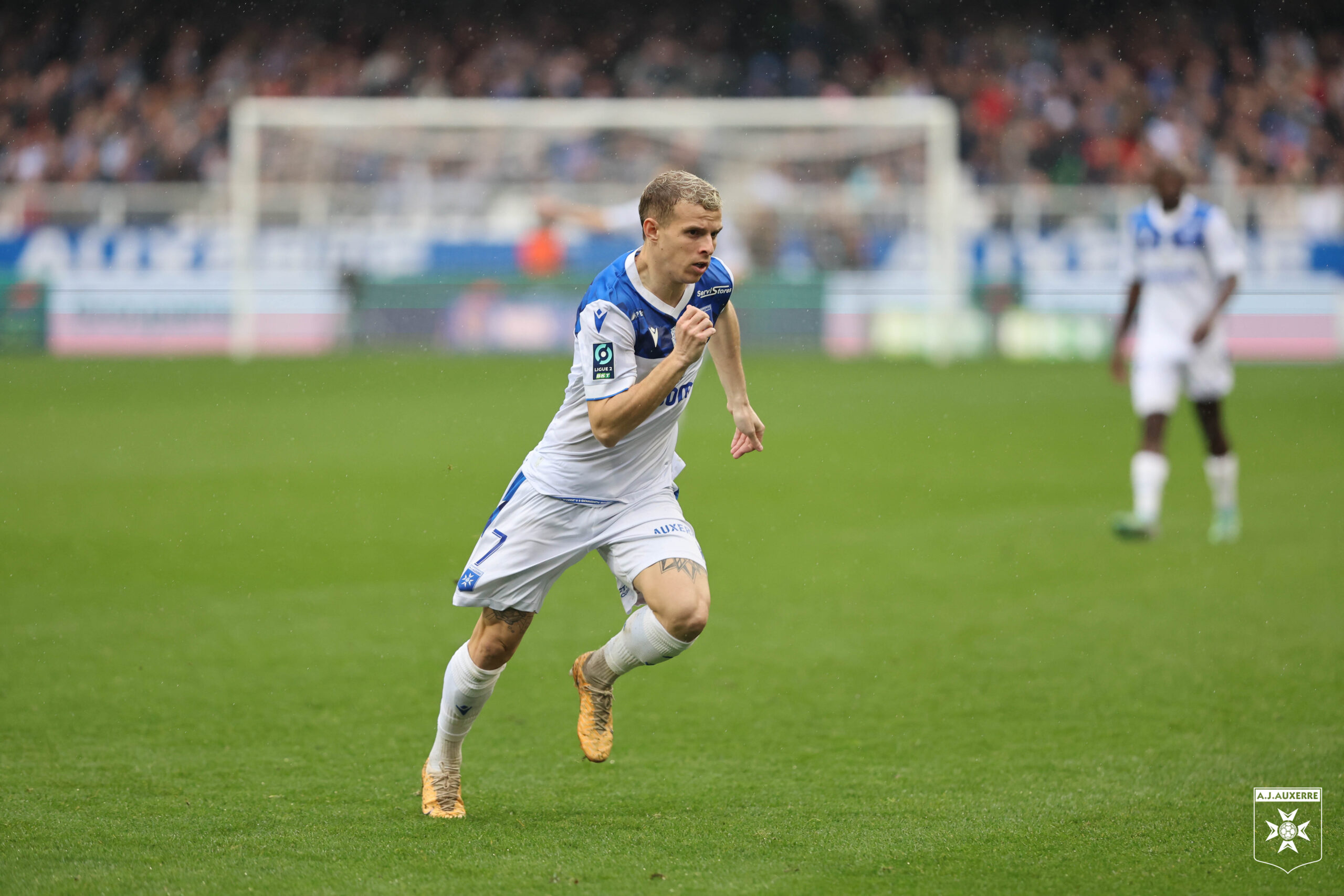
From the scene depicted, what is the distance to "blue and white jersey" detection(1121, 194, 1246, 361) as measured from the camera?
920 centimetres

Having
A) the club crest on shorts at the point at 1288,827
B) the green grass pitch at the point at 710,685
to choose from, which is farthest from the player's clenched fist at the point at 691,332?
the club crest on shorts at the point at 1288,827

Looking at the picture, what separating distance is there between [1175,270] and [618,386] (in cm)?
628

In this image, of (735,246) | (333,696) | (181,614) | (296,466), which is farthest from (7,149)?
(333,696)

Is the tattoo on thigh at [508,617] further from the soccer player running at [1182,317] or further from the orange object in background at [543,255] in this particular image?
the orange object in background at [543,255]

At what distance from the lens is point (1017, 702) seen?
223 inches

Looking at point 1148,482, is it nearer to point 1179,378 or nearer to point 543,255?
point 1179,378

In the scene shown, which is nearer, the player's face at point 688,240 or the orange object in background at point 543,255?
the player's face at point 688,240

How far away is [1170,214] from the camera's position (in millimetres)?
9242

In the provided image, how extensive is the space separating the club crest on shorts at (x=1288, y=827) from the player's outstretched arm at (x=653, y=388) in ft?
6.67

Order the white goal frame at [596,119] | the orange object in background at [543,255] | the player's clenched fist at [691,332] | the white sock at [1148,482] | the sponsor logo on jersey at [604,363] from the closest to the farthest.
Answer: the player's clenched fist at [691,332] → the sponsor logo on jersey at [604,363] → the white sock at [1148,482] → the orange object in background at [543,255] → the white goal frame at [596,119]

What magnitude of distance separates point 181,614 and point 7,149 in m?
23.5

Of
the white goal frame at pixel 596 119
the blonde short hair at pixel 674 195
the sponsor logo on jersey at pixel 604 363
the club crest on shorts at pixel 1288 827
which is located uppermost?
the white goal frame at pixel 596 119

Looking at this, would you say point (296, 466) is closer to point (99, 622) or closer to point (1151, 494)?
point (99, 622)

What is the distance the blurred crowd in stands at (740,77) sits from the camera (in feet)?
86.4
